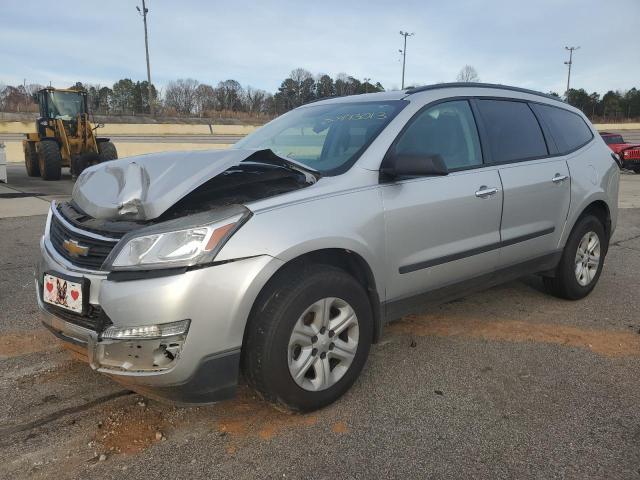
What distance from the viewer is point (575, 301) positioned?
15.0 ft

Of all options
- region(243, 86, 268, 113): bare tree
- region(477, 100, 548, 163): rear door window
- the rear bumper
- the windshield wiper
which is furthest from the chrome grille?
region(243, 86, 268, 113): bare tree

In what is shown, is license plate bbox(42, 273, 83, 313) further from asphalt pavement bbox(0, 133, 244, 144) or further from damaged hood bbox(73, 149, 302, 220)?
asphalt pavement bbox(0, 133, 244, 144)

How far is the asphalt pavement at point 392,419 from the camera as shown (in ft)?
7.65

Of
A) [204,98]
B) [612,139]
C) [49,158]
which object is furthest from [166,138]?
[204,98]

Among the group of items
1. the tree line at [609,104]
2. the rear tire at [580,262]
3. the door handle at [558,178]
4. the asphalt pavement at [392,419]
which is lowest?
the asphalt pavement at [392,419]

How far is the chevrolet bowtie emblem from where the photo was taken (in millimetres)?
2475

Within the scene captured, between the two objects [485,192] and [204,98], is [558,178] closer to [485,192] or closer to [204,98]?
[485,192]

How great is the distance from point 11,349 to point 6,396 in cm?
69

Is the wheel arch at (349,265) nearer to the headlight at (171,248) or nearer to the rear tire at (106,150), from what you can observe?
the headlight at (171,248)

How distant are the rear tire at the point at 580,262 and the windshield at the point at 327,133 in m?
2.13

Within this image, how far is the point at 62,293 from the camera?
2496mm

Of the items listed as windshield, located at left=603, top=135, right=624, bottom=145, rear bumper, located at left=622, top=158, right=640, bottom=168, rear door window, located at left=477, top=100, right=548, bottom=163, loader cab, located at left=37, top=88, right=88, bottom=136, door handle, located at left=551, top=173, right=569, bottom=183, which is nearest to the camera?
rear door window, located at left=477, top=100, right=548, bottom=163

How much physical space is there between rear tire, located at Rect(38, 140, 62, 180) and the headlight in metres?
14.3

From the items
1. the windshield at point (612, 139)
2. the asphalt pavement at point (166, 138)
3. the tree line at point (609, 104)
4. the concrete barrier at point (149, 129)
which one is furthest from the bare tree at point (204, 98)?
the windshield at point (612, 139)
